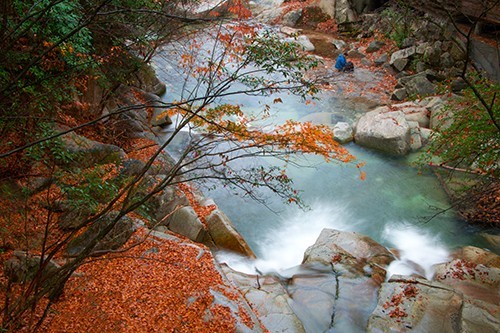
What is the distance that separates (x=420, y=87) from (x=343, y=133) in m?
4.87

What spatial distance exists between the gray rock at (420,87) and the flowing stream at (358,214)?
4528 mm

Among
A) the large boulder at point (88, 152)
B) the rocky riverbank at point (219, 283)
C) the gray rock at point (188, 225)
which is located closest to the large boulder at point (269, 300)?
the rocky riverbank at point (219, 283)

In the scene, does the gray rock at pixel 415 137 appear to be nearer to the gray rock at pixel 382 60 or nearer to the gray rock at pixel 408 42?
the gray rock at pixel 382 60

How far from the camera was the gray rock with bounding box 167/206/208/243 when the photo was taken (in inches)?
329

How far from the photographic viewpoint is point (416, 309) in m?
6.37

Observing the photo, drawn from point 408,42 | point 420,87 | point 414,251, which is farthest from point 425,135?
point 408,42

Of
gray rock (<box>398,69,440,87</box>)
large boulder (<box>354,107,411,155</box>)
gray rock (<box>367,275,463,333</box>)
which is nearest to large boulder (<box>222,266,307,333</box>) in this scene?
gray rock (<box>367,275,463,333</box>)

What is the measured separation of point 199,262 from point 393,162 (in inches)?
330

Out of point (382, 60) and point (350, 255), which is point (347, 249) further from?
point (382, 60)

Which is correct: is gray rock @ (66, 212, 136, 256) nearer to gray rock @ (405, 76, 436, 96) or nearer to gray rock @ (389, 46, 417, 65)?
gray rock @ (405, 76, 436, 96)

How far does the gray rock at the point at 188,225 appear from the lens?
27.5ft

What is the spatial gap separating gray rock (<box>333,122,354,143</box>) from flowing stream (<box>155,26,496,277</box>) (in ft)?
1.37

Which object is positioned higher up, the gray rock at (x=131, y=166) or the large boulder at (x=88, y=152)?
the large boulder at (x=88, y=152)

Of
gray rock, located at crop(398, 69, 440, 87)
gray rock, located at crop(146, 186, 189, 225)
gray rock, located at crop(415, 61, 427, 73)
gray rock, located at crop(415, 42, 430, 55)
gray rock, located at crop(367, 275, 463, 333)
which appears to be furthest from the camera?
gray rock, located at crop(415, 42, 430, 55)
